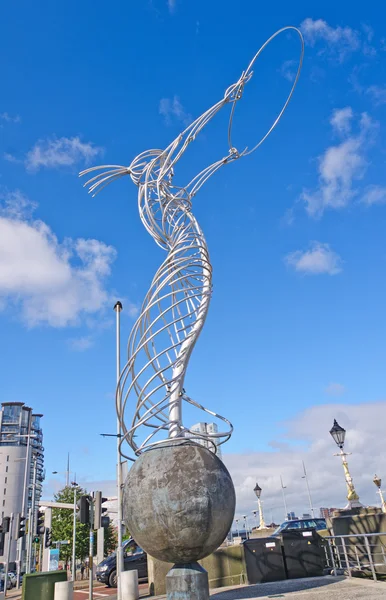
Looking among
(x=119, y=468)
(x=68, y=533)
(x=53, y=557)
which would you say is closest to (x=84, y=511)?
(x=119, y=468)

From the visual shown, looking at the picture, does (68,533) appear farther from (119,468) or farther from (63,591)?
(63,591)

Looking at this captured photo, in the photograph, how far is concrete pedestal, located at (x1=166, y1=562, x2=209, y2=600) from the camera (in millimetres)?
7348

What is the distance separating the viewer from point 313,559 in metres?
14.1

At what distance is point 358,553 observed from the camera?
12.7 meters

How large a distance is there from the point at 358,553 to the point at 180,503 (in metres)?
8.04

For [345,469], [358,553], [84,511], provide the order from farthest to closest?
[345,469], [84,511], [358,553]

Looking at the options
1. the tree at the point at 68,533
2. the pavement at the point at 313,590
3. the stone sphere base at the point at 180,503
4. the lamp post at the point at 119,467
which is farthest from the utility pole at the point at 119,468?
the tree at the point at 68,533

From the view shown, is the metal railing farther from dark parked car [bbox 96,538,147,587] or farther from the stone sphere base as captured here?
dark parked car [bbox 96,538,147,587]

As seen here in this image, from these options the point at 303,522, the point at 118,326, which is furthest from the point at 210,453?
the point at 118,326

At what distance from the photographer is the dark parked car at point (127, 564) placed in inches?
767

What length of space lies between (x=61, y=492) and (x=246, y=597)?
51.8m

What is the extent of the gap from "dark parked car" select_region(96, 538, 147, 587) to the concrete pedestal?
529 inches

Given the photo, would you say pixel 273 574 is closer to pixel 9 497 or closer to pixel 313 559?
pixel 313 559

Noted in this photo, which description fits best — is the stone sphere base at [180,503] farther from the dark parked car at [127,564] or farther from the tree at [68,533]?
the tree at [68,533]
